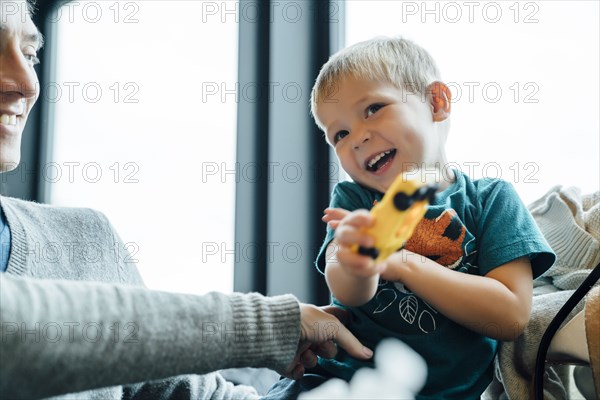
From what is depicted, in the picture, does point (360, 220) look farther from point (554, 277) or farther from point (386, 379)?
point (554, 277)

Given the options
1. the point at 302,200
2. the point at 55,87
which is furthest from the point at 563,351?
the point at 55,87

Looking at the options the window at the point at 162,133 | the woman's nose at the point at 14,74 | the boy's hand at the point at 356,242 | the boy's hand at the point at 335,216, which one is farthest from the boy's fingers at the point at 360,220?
the window at the point at 162,133

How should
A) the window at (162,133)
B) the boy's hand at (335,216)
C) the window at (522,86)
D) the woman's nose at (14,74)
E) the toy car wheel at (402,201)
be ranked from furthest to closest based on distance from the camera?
the window at (162,133) → the window at (522,86) → the woman's nose at (14,74) → the boy's hand at (335,216) → the toy car wheel at (402,201)

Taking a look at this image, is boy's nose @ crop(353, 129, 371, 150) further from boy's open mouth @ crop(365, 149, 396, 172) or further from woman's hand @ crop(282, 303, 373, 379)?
woman's hand @ crop(282, 303, 373, 379)

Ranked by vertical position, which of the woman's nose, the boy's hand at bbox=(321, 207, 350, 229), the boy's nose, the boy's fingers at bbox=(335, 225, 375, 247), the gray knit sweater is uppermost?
the woman's nose

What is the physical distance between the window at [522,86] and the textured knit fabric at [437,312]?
1.21 ft

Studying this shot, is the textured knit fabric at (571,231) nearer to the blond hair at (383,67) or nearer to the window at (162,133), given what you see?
the blond hair at (383,67)

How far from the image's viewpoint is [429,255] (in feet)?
2.91

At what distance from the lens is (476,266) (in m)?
0.89

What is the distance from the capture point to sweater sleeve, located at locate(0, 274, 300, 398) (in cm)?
62

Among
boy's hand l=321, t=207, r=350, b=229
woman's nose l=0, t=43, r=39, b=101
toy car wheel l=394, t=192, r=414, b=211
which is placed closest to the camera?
toy car wheel l=394, t=192, r=414, b=211

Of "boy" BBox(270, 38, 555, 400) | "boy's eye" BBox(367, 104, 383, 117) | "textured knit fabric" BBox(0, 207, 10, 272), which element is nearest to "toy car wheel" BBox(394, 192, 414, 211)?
"boy" BBox(270, 38, 555, 400)

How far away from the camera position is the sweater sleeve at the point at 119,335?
24.5 inches

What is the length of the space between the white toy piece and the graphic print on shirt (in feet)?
0.12
